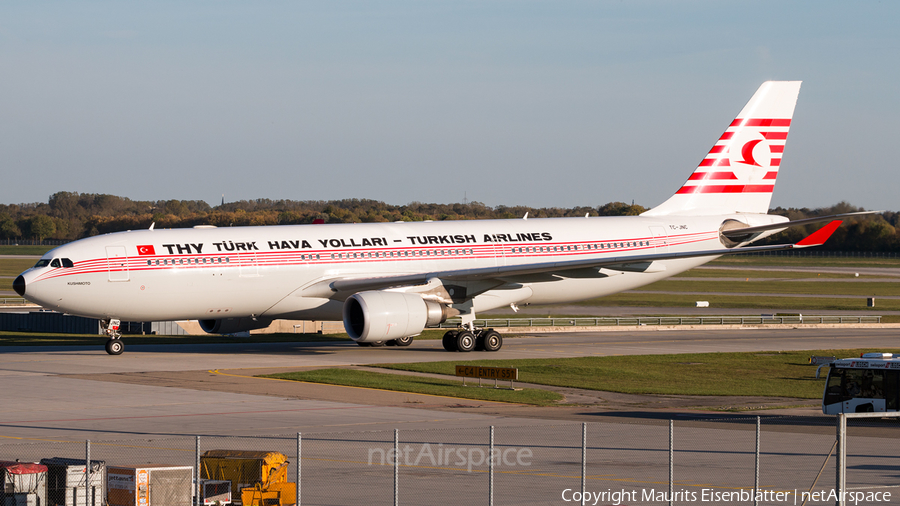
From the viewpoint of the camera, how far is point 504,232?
46719 millimetres

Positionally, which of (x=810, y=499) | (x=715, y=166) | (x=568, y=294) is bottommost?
(x=810, y=499)

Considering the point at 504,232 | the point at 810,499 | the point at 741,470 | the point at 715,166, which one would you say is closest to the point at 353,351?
the point at 504,232

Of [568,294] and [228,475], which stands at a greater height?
[568,294]

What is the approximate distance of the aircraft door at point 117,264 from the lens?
3866 cm

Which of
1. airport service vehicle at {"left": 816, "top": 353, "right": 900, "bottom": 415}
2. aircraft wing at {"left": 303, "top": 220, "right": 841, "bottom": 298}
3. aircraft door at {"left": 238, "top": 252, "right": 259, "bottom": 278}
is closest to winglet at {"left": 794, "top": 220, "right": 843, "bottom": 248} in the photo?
aircraft wing at {"left": 303, "top": 220, "right": 841, "bottom": 298}

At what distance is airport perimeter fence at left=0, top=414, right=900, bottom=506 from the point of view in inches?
697

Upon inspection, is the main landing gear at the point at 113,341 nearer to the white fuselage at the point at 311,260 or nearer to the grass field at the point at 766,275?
the white fuselage at the point at 311,260

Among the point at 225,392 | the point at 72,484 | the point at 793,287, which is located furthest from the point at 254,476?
the point at 793,287

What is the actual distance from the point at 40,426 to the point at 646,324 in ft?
138

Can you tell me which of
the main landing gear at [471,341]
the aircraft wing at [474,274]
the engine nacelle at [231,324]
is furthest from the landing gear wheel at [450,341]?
the engine nacelle at [231,324]

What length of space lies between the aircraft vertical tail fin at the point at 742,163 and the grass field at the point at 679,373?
947 cm

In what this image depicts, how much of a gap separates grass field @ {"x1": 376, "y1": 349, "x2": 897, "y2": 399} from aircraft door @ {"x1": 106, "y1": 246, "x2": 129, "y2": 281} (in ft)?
33.2

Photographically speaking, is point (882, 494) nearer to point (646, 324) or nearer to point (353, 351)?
point (353, 351)

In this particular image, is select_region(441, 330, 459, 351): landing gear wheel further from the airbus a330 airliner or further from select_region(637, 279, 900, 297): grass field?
select_region(637, 279, 900, 297): grass field
